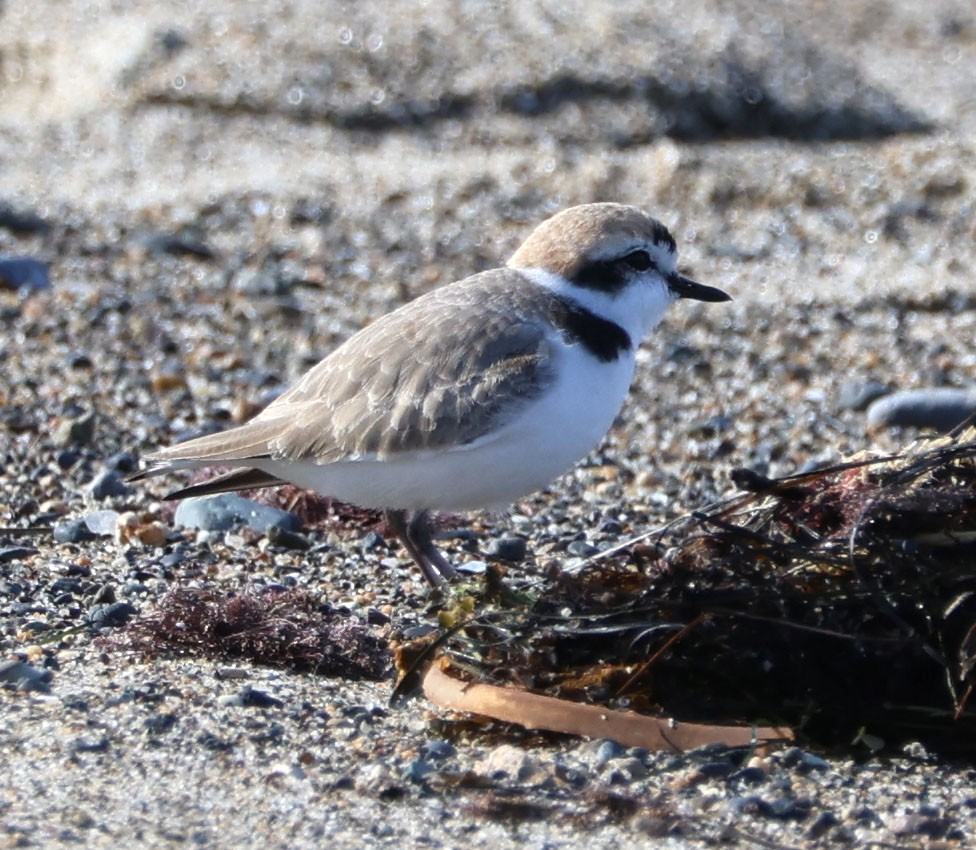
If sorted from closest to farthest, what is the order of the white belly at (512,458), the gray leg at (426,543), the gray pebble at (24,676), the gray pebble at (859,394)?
1. the gray pebble at (24,676)
2. the white belly at (512,458)
3. the gray leg at (426,543)
4. the gray pebble at (859,394)

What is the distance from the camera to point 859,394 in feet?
18.8

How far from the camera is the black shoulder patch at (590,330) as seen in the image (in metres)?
3.98

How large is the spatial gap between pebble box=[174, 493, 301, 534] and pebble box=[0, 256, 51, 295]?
240 centimetres

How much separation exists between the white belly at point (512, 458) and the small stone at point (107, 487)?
118 centimetres

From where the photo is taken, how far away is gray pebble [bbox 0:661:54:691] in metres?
3.46

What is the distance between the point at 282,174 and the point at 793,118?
3042 millimetres

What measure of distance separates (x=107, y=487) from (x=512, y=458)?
1737 mm

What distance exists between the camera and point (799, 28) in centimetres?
1029

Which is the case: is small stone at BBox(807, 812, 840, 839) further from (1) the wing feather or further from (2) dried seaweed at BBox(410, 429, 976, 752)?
(1) the wing feather

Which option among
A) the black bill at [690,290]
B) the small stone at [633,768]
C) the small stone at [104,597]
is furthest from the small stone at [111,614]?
the black bill at [690,290]

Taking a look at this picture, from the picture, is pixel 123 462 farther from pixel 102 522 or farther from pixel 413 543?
pixel 413 543

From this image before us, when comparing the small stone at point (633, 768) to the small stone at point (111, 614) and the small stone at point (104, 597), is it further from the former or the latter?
the small stone at point (104, 597)

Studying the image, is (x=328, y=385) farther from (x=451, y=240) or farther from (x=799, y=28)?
(x=799, y=28)

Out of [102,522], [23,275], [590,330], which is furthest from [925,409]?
[23,275]
